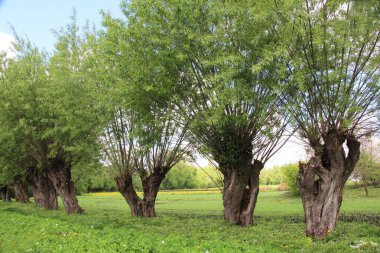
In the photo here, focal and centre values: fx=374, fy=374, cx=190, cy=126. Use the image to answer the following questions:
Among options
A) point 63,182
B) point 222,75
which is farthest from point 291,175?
point 222,75

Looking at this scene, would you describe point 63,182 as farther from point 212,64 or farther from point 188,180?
point 188,180

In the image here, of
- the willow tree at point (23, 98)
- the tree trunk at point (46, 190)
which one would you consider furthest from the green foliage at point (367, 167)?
the willow tree at point (23, 98)

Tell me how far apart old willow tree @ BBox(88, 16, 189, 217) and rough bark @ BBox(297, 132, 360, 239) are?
647 cm

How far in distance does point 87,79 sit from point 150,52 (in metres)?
8.32

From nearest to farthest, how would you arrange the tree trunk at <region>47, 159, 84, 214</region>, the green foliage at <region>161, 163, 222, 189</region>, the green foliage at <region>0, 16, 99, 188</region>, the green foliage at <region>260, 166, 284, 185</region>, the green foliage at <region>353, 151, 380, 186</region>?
the green foliage at <region>0, 16, 99, 188</region>, the tree trunk at <region>47, 159, 84, 214</region>, the green foliage at <region>353, 151, 380, 186</region>, the green foliage at <region>161, 163, 222, 189</region>, the green foliage at <region>260, 166, 284, 185</region>

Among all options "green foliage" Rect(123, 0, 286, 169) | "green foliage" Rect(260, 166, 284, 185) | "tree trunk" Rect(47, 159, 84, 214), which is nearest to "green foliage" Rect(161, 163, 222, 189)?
"green foliage" Rect(260, 166, 284, 185)

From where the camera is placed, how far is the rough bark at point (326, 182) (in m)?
13.0

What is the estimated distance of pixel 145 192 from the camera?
75.8ft

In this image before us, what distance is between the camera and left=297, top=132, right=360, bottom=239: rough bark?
13.0 meters

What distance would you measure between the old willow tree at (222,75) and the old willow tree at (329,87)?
4.03 feet

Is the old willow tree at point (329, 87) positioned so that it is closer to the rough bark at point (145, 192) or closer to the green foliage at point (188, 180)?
the rough bark at point (145, 192)

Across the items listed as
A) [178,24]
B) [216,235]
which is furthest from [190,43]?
[216,235]

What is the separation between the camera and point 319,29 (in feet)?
38.9

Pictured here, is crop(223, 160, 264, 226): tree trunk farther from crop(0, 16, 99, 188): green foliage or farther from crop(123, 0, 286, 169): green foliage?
crop(0, 16, 99, 188): green foliage
